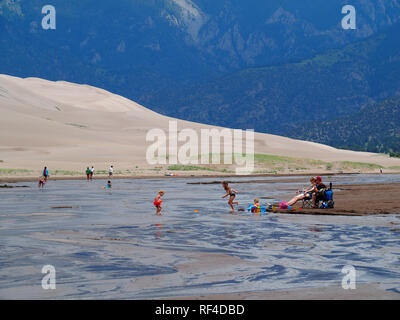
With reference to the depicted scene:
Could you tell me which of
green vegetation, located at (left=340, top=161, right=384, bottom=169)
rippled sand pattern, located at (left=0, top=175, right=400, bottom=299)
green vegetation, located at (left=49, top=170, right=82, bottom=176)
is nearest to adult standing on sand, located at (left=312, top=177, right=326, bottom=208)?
rippled sand pattern, located at (left=0, top=175, right=400, bottom=299)

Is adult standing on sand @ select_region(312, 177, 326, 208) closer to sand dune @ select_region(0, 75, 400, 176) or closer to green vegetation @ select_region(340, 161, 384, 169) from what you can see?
sand dune @ select_region(0, 75, 400, 176)

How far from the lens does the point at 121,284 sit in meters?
12.1

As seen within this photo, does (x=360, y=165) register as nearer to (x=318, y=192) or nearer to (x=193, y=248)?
(x=318, y=192)

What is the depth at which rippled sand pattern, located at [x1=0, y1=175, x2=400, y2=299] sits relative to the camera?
12.0m

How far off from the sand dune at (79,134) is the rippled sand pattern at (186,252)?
5521cm

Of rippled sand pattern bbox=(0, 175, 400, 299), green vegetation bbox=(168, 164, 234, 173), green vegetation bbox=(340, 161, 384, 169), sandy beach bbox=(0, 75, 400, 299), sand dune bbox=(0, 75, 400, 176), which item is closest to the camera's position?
sandy beach bbox=(0, 75, 400, 299)

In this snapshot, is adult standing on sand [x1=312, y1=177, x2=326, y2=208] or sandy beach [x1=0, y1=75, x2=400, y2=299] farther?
adult standing on sand [x1=312, y1=177, x2=326, y2=208]

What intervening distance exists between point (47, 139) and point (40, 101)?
51913 mm

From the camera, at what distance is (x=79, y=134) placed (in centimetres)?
11944

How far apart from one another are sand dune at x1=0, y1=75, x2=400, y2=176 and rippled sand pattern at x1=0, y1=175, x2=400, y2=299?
55.2 meters
